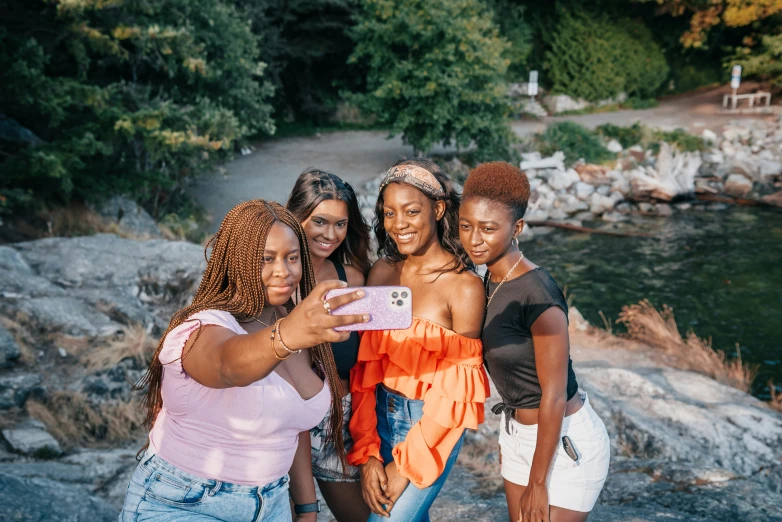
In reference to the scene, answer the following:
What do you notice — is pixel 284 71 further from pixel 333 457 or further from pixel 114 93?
pixel 333 457

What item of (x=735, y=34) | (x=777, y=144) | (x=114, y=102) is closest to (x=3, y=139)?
(x=114, y=102)

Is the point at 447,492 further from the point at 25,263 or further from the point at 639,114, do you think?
the point at 639,114

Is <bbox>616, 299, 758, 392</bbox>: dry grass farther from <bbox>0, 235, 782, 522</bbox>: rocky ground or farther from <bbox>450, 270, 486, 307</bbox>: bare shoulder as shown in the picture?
<bbox>450, 270, 486, 307</bbox>: bare shoulder

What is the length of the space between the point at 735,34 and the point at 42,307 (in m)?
28.2

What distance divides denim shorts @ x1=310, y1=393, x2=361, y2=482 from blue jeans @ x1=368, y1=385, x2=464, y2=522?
0.45 feet

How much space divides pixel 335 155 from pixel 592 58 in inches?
478

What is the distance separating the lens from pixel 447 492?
454cm

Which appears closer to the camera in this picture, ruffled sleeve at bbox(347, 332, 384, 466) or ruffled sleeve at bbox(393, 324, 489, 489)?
ruffled sleeve at bbox(393, 324, 489, 489)

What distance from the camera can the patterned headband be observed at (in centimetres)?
302

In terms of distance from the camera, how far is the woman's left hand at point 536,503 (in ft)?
8.84

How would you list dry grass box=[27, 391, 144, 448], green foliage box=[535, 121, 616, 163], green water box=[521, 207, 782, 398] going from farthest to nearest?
green foliage box=[535, 121, 616, 163]
green water box=[521, 207, 782, 398]
dry grass box=[27, 391, 144, 448]

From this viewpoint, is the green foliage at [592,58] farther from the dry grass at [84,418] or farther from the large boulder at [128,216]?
the dry grass at [84,418]

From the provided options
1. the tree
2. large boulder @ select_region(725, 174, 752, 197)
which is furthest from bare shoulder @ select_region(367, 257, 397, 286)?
the tree

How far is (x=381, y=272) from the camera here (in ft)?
10.8
